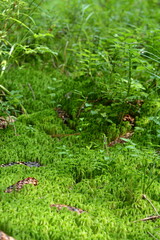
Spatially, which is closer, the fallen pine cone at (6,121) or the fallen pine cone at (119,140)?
the fallen pine cone at (119,140)

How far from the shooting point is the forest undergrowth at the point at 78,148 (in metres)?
1.99

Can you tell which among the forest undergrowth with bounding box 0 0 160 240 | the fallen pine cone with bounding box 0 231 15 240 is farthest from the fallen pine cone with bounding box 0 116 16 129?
the fallen pine cone with bounding box 0 231 15 240

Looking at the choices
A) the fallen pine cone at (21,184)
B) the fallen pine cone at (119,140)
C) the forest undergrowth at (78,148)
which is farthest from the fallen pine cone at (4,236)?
the fallen pine cone at (119,140)

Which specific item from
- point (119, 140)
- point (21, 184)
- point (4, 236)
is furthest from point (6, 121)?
point (4, 236)

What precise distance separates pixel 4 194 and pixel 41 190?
0.28 m

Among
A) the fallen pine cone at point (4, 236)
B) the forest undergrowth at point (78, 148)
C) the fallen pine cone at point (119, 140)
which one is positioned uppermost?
the fallen pine cone at point (4, 236)

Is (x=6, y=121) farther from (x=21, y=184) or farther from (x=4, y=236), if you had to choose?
(x=4, y=236)

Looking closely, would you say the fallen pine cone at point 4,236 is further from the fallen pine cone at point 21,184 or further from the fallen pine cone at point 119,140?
the fallen pine cone at point 119,140

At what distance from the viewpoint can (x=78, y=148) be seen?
3.11 metres

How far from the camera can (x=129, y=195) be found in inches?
92.7

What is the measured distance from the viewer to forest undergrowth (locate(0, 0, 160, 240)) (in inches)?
78.5

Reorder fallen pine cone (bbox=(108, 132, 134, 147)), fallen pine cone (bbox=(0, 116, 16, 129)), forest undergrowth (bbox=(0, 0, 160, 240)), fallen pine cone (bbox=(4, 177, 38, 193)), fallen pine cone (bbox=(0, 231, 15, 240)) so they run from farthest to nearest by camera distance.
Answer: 1. fallen pine cone (bbox=(0, 116, 16, 129))
2. fallen pine cone (bbox=(108, 132, 134, 147))
3. fallen pine cone (bbox=(4, 177, 38, 193))
4. forest undergrowth (bbox=(0, 0, 160, 240))
5. fallen pine cone (bbox=(0, 231, 15, 240))

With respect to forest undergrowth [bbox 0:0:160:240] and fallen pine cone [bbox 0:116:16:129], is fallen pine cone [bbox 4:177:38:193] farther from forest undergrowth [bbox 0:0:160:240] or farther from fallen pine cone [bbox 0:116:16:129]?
fallen pine cone [bbox 0:116:16:129]

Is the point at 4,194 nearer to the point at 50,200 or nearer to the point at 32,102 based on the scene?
the point at 50,200
